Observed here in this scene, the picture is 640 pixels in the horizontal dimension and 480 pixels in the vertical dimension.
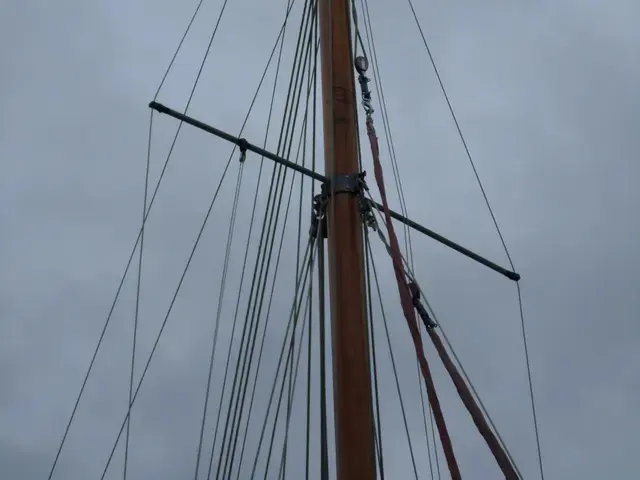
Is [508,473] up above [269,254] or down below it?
below

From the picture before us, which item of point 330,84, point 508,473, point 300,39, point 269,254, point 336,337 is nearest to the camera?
point 508,473

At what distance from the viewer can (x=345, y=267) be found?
882 centimetres

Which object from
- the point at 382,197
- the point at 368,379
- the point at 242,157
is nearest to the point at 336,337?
the point at 368,379

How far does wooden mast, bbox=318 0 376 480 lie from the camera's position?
7.95 m

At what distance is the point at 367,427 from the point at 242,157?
402 centimetres

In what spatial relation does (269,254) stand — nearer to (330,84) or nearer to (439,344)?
(330,84)

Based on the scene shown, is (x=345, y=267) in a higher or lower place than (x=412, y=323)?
higher

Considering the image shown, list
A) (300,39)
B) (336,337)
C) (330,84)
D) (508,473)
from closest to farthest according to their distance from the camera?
(508,473) < (336,337) < (330,84) < (300,39)

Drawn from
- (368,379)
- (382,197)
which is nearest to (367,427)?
(368,379)

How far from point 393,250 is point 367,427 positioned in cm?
201

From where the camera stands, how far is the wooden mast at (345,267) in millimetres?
7953

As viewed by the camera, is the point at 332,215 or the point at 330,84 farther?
the point at 330,84

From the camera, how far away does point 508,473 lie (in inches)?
308

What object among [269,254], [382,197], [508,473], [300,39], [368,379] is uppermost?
[300,39]
